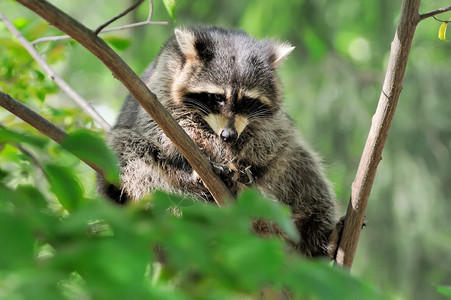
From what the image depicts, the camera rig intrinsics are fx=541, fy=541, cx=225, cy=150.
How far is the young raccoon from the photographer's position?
8.59ft

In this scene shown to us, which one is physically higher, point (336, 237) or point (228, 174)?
point (228, 174)

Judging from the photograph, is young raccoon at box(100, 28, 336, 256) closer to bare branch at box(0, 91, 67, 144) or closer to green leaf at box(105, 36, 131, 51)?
green leaf at box(105, 36, 131, 51)

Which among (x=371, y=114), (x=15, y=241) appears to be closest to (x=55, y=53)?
(x=15, y=241)

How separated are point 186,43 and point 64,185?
204 centimetres

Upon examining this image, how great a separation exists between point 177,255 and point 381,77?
5.41m

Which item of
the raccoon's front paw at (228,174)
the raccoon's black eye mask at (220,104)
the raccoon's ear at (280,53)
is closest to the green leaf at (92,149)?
the raccoon's front paw at (228,174)

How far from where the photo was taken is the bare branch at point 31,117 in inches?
68.8

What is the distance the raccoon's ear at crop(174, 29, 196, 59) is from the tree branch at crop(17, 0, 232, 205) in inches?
38.3

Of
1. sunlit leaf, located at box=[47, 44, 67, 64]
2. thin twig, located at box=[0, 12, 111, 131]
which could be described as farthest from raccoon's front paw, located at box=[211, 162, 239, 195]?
sunlit leaf, located at box=[47, 44, 67, 64]

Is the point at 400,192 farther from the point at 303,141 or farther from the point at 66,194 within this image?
the point at 66,194

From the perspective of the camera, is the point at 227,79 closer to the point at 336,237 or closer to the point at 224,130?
the point at 224,130

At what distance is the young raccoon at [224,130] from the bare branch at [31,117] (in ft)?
2.48

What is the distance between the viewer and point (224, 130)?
2.49 meters

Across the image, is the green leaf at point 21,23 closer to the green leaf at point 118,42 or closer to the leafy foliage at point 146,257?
the green leaf at point 118,42
